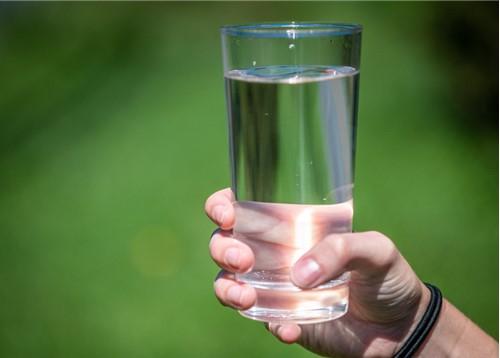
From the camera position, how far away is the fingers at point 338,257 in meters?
1.64

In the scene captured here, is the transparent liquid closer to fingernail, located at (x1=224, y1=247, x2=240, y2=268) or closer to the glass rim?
fingernail, located at (x1=224, y1=247, x2=240, y2=268)

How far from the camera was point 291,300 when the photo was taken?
5.58ft

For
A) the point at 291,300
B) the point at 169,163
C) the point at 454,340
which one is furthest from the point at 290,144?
the point at 169,163

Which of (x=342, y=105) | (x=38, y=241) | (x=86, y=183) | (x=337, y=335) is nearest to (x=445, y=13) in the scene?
(x=86, y=183)

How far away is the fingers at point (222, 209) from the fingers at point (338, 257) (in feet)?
1.02

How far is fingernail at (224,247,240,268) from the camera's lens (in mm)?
1727

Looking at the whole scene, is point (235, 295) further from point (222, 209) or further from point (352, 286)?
point (352, 286)

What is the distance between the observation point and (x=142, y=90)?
16.8 feet

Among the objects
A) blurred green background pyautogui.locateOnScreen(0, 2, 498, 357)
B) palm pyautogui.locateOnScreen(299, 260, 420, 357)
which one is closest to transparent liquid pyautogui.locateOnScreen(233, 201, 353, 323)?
palm pyautogui.locateOnScreen(299, 260, 420, 357)

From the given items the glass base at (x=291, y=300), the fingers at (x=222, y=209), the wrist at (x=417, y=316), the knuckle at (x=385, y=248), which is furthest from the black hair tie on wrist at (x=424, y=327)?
the fingers at (x=222, y=209)

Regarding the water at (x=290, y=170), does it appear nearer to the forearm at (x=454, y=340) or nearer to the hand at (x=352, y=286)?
the hand at (x=352, y=286)

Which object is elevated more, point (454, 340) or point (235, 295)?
point (235, 295)

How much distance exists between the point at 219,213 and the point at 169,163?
2595 mm

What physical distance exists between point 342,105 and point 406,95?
11.4 ft
